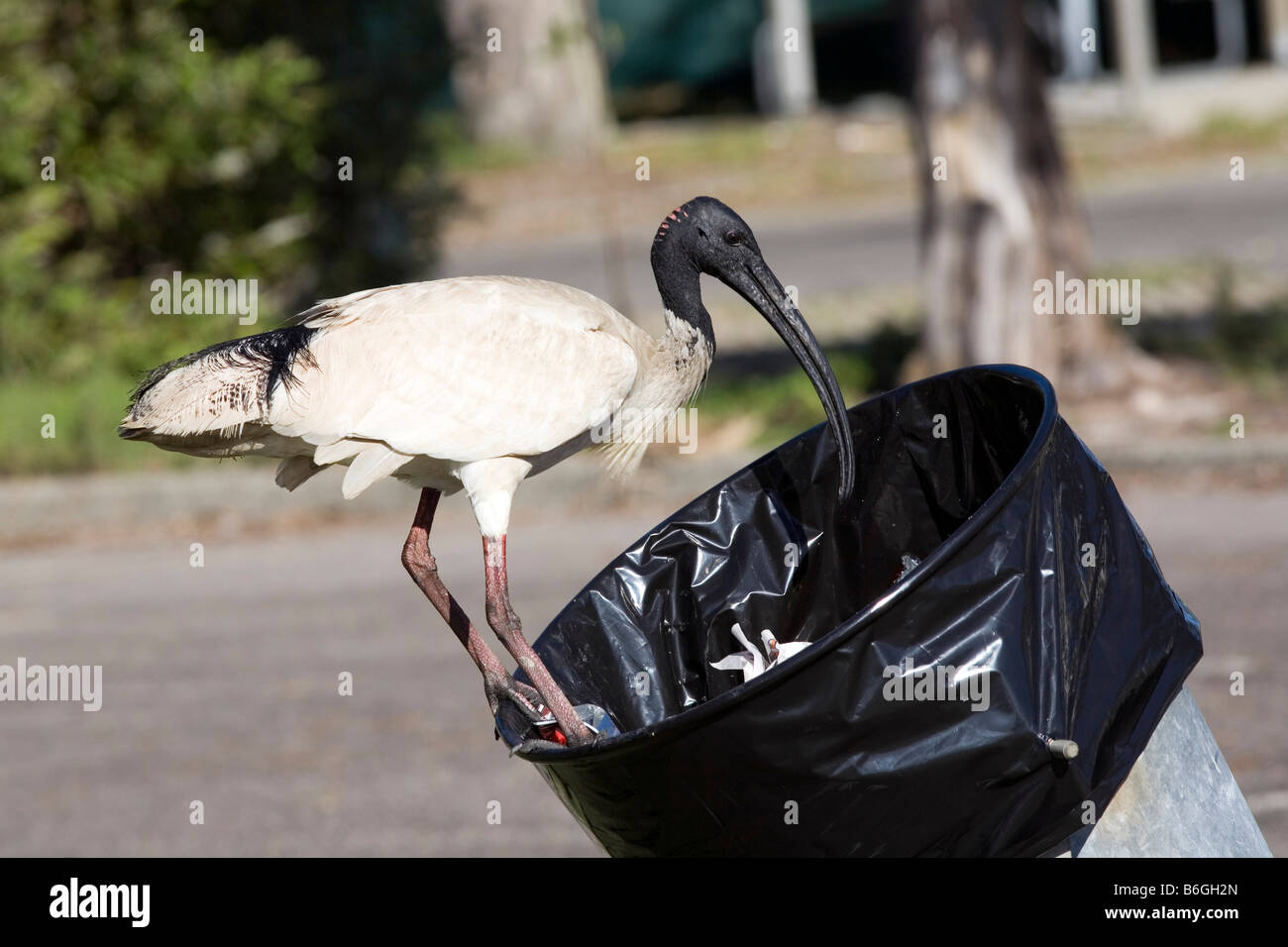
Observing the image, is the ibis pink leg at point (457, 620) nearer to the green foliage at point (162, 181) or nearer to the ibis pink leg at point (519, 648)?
the ibis pink leg at point (519, 648)

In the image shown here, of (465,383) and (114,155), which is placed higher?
(114,155)

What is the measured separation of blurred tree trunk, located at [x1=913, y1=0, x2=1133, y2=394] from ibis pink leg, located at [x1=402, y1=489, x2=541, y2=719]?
604 cm

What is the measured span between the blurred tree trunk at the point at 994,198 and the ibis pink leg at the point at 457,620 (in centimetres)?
604

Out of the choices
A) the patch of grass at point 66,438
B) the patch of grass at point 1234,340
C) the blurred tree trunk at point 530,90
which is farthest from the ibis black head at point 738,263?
the blurred tree trunk at point 530,90

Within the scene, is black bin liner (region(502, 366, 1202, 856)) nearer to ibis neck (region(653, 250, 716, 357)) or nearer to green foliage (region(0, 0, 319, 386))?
ibis neck (region(653, 250, 716, 357))

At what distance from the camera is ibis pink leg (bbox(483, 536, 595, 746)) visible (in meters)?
2.97

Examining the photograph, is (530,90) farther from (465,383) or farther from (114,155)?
(465,383)

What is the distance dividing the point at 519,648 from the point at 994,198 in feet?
21.9

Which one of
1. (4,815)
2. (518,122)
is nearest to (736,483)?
(4,815)

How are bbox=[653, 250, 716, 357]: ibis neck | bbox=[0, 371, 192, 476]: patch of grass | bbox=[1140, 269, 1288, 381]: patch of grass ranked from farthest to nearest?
bbox=[0, 371, 192, 476]: patch of grass, bbox=[1140, 269, 1288, 381]: patch of grass, bbox=[653, 250, 716, 357]: ibis neck

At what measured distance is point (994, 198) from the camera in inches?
360

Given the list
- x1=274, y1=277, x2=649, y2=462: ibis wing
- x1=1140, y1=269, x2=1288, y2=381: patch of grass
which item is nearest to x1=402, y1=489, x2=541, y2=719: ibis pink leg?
x1=274, y1=277, x2=649, y2=462: ibis wing

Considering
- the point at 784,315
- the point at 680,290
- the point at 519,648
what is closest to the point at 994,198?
the point at 680,290

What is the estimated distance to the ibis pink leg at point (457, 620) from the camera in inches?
125
